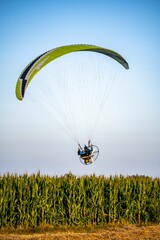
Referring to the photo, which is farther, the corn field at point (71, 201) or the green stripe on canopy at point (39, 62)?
the corn field at point (71, 201)

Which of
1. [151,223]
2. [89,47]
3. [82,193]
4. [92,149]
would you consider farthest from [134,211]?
[89,47]

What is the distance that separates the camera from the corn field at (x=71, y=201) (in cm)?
1720

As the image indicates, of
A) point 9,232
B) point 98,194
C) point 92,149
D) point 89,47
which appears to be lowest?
point 9,232

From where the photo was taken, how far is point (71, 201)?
17.5 metres

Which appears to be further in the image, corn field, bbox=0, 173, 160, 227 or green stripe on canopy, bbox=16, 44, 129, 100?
corn field, bbox=0, 173, 160, 227

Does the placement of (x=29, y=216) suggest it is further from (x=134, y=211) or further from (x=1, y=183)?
(x=134, y=211)

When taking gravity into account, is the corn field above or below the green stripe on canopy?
below

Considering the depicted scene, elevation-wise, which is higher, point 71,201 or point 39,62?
point 39,62

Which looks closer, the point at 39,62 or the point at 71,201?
the point at 39,62

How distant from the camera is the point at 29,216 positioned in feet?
56.1

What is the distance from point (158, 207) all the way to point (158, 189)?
817mm

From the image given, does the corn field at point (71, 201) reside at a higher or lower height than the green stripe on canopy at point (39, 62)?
lower

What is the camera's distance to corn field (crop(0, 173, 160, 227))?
17203 mm

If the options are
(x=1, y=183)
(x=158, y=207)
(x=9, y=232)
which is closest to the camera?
(x=9, y=232)
